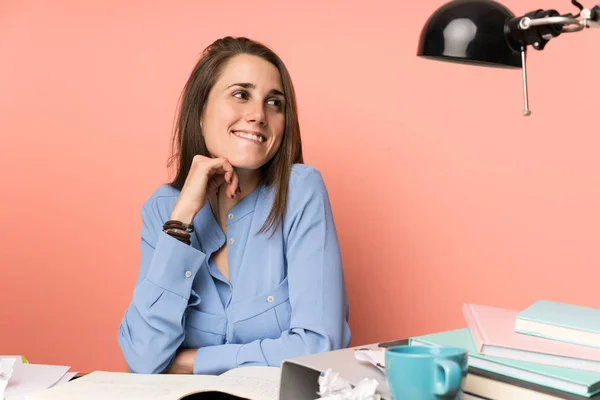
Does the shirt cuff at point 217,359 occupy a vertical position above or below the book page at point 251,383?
below

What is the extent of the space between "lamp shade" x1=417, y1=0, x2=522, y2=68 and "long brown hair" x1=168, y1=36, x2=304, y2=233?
78cm

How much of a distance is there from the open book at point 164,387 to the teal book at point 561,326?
28 cm

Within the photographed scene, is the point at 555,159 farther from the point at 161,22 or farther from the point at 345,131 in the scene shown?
the point at 161,22

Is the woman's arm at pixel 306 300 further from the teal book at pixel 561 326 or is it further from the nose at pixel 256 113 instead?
the teal book at pixel 561 326

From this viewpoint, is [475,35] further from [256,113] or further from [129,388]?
[256,113]

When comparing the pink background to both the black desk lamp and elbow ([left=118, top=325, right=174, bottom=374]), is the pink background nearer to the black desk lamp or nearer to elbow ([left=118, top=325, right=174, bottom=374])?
elbow ([left=118, top=325, right=174, bottom=374])

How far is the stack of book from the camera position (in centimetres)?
67

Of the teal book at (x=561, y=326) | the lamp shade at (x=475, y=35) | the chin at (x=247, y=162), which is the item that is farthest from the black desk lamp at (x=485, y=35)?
the chin at (x=247, y=162)

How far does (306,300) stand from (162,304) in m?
0.28

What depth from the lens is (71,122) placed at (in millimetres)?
2385

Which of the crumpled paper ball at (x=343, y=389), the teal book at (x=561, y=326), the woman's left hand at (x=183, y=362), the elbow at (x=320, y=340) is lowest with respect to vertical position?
the woman's left hand at (x=183, y=362)

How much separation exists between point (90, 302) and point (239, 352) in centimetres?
112

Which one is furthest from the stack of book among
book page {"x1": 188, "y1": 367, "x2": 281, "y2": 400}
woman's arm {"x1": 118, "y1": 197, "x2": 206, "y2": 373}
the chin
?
the chin

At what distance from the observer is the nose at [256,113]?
5.22 ft
